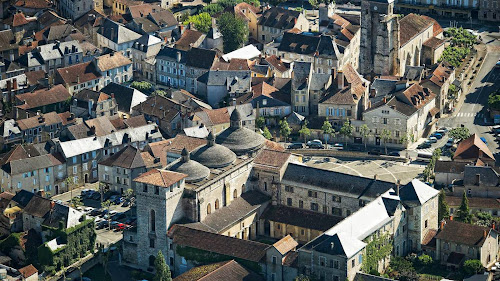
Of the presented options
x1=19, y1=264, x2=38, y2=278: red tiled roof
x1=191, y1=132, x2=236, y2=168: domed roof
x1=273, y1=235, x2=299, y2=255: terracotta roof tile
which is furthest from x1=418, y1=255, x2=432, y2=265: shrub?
x1=19, y1=264, x2=38, y2=278: red tiled roof

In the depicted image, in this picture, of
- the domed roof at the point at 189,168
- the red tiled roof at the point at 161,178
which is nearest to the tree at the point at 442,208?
the domed roof at the point at 189,168

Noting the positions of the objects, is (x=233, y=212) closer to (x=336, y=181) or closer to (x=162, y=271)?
(x=336, y=181)

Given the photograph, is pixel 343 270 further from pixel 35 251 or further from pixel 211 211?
pixel 35 251

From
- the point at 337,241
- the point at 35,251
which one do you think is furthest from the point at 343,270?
the point at 35,251

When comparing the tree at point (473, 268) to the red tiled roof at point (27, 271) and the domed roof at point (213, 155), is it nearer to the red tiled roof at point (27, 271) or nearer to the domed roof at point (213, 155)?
the domed roof at point (213, 155)

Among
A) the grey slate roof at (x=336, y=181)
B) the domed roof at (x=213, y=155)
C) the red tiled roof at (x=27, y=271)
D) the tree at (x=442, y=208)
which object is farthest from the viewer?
the domed roof at (x=213, y=155)

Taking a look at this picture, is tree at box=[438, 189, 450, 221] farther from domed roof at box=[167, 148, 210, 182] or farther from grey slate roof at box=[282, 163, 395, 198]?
domed roof at box=[167, 148, 210, 182]
